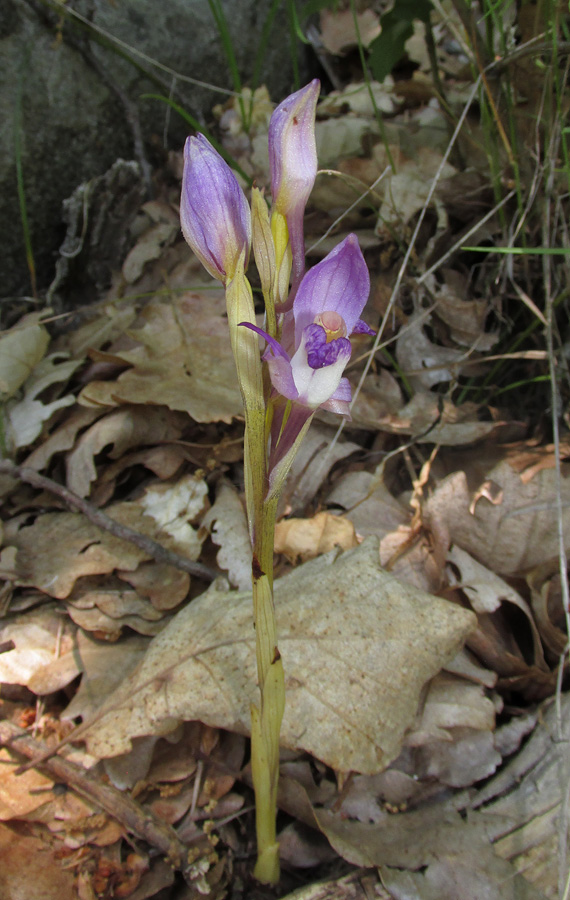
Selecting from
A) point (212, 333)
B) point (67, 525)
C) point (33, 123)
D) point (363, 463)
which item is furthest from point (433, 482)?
point (33, 123)

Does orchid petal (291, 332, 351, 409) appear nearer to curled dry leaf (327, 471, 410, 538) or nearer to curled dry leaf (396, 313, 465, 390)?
curled dry leaf (327, 471, 410, 538)

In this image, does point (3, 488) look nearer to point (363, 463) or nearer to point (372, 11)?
point (363, 463)

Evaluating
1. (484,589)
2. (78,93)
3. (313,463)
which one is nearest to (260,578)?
(484,589)

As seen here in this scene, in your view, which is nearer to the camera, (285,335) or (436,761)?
(285,335)

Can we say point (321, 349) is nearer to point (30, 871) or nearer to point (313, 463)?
point (313, 463)

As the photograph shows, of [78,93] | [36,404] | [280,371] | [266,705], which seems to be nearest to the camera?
[280,371]

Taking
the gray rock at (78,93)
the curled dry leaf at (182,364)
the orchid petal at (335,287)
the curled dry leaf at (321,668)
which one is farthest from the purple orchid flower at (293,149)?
the gray rock at (78,93)
